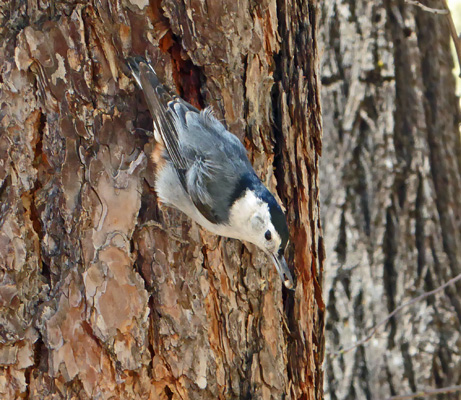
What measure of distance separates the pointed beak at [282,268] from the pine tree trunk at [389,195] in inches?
46.8

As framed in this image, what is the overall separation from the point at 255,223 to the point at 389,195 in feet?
4.33

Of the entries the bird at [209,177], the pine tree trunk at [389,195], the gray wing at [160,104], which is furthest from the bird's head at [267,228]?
the pine tree trunk at [389,195]

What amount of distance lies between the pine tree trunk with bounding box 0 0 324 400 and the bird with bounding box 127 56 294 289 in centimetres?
4

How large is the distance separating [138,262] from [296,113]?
615 mm

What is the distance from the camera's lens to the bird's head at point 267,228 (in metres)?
1.64

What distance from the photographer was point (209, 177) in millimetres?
1852

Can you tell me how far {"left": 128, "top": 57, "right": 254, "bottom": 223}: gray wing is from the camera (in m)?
1.61

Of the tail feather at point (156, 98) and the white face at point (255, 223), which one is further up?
the tail feather at point (156, 98)

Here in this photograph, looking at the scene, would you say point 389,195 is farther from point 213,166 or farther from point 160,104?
point 160,104

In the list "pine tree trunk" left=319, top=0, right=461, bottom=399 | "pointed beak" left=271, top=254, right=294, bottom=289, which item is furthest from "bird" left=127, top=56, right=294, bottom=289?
"pine tree trunk" left=319, top=0, right=461, bottom=399

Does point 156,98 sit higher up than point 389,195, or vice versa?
point 389,195

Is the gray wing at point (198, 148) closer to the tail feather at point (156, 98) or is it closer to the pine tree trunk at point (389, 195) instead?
the tail feather at point (156, 98)

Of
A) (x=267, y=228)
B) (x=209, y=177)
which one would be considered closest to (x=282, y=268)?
(x=267, y=228)

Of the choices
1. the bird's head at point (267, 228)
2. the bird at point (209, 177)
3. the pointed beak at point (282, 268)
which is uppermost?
the bird at point (209, 177)
